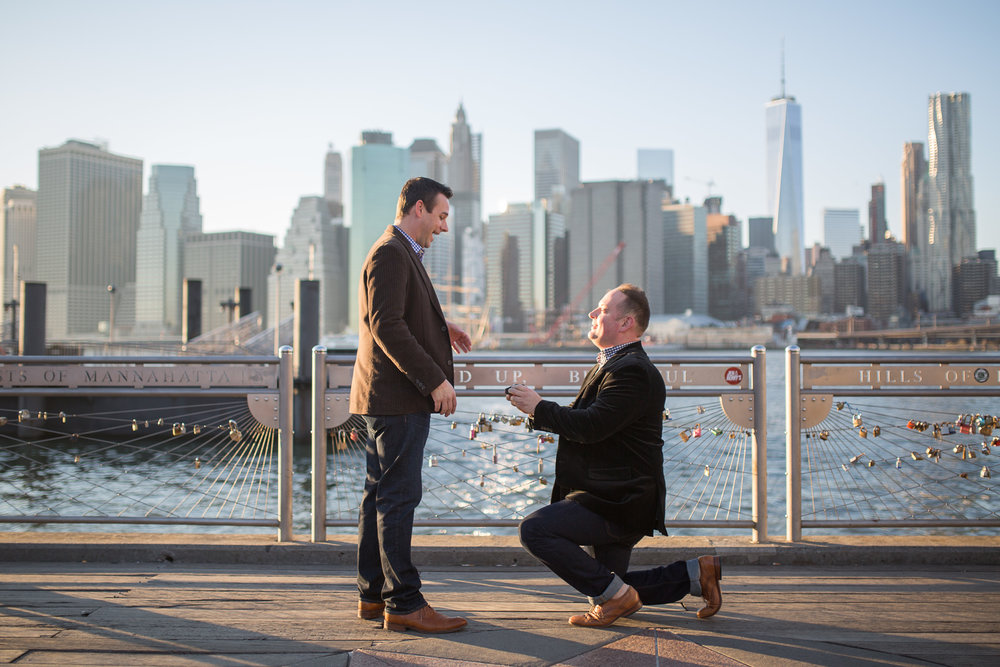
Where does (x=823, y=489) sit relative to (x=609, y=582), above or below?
below

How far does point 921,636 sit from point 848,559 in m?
1.04

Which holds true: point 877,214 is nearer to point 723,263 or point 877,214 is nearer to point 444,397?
point 723,263

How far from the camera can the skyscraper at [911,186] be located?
399 feet

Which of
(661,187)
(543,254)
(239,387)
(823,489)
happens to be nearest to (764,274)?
(661,187)

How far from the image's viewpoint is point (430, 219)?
305 cm

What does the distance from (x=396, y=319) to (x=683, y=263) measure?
139 meters

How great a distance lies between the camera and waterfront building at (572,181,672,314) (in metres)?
131

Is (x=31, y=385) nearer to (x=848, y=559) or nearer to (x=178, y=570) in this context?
(x=178, y=570)

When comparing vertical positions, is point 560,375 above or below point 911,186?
below

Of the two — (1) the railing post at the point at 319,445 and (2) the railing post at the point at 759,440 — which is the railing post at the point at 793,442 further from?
(1) the railing post at the point at 319,445

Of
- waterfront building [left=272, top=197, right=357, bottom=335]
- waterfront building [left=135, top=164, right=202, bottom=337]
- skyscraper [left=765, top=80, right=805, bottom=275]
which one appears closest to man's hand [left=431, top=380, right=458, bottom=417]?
waterfront building [left=272, top=197, right=357, bottom=335]

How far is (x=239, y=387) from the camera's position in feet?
13.8

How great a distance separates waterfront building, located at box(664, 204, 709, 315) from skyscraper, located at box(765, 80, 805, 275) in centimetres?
4764

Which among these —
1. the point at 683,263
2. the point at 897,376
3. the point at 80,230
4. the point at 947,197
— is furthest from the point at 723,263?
the point at 897,376
